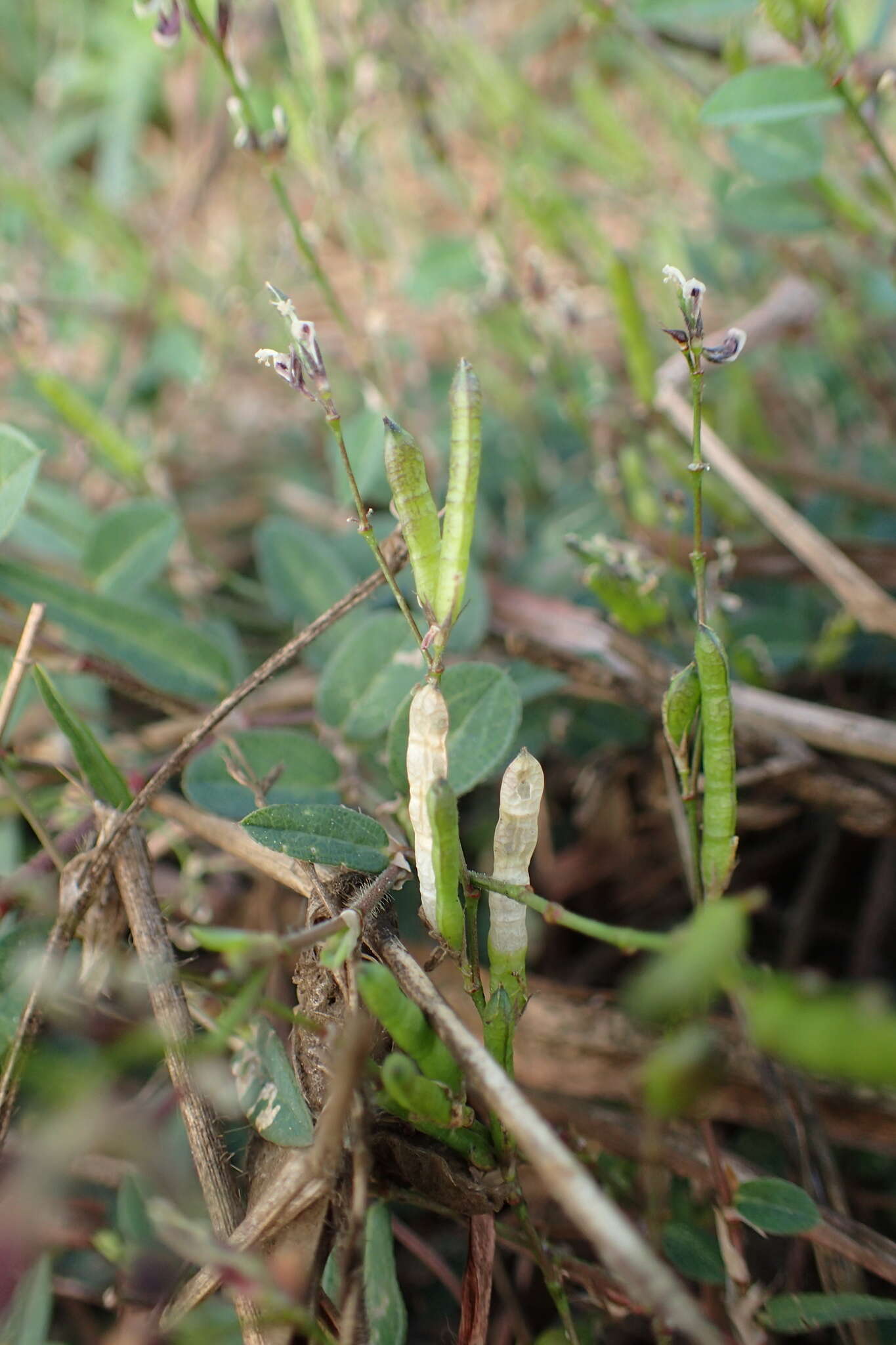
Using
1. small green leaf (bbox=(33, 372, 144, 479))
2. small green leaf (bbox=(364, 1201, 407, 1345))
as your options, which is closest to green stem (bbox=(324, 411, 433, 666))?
small green leaf (bbox=(364, 1201, 407, 1345))

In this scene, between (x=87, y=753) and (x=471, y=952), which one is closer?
(x=471, y=952)

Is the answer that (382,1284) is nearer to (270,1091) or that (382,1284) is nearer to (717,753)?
(270,1091)

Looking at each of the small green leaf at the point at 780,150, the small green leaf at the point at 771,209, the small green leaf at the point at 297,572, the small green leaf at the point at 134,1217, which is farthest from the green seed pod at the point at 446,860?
the small green leaf at the point at 771,209

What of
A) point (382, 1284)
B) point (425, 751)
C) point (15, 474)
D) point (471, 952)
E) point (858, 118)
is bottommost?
point (382, 1284)

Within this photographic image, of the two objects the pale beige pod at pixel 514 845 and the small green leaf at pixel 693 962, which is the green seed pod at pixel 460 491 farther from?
the small green leaf at pixel 693 962

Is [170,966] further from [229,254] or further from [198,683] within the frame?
[229,254]

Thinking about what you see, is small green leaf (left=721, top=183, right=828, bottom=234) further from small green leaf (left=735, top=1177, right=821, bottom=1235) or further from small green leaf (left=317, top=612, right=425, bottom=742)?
small green leaf (left=735, top=1177, right=821, bottom=1235)

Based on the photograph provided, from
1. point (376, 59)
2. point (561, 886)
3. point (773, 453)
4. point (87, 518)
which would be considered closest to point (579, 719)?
point (561, 886)

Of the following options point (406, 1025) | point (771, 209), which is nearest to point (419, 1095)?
point (406, 1025)
